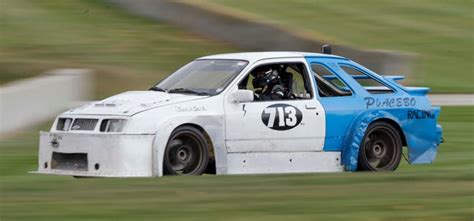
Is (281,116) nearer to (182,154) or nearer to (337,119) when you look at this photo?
(337,119)

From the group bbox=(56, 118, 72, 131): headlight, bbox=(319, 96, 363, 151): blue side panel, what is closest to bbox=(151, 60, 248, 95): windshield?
bbox=(319, 96, 363, 151): blue side panel

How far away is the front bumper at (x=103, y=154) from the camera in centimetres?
1142

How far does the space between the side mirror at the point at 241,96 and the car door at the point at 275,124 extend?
5cm

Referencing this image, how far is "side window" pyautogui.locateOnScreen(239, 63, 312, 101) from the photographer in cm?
1285

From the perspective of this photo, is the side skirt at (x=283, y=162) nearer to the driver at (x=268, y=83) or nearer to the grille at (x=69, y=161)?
the driver at (x=268, y=83)

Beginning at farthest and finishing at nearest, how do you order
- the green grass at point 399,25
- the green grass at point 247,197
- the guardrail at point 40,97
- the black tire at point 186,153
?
the green grass at point 399,25
the guardrail at point 40,97
the black tire at point 186,153
the green grass at point 247,197

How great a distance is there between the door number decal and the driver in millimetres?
238

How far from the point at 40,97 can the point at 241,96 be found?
7.25 m

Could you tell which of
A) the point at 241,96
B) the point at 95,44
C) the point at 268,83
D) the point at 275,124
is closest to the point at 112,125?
the point at 241,96

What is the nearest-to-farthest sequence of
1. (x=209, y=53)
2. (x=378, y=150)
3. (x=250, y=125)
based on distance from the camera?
(x=250, y=125)
(x=378, y=150)
(x=209, y=53)

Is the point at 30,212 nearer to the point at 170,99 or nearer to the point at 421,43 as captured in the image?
the point at 170,99

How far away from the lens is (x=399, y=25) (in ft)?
113

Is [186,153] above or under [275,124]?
under

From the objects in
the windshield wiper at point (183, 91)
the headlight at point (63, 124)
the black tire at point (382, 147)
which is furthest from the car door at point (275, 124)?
the headlight at point (63, 124)
